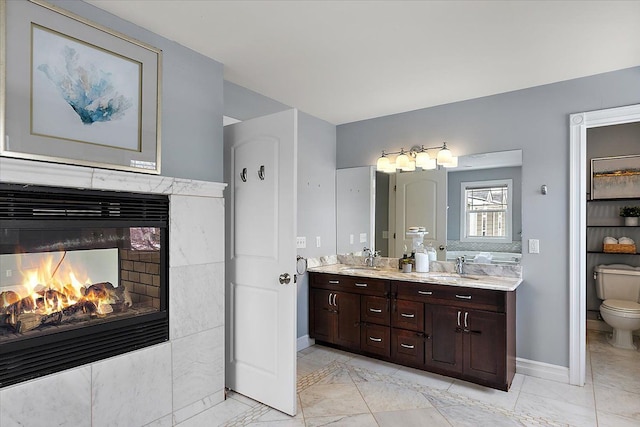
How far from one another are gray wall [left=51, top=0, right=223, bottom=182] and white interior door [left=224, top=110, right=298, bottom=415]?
0.22 metres

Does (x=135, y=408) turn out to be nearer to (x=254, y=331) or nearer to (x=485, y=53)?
(x=254, y=331)

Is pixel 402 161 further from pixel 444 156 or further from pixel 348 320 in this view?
pixel 348 320

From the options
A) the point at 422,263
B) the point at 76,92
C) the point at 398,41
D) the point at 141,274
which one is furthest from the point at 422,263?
the point at 76,92

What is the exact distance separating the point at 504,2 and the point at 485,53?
0.62 m

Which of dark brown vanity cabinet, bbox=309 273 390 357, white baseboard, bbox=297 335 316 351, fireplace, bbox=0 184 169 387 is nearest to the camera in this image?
fireplace, bbox=0 184 169 387

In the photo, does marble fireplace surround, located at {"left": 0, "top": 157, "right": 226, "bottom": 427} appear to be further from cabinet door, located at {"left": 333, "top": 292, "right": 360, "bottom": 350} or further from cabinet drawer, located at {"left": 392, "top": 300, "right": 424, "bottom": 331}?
cabinet drawer, located at {"left": 392, "top": 300, "right": 424, "bottom": 331}

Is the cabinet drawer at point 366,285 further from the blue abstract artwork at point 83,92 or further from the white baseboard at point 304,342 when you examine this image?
the blue abstract artwork at point 83,92

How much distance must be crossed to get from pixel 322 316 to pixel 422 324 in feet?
3.60

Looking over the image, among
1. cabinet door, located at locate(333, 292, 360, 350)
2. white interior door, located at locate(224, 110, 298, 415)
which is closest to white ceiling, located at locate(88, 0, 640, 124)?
white interior door, located at locate(224, 110, 298, 415)

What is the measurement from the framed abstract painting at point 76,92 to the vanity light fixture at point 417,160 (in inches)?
97.1

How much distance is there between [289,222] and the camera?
245cm

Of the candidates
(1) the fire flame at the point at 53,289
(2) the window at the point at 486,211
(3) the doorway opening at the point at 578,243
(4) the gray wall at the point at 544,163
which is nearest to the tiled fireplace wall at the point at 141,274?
(1) the fire flame at the point at 53,289

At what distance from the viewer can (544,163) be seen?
10.2ft

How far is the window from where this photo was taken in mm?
3330
